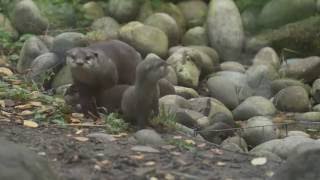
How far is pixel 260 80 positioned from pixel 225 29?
1.53 meters

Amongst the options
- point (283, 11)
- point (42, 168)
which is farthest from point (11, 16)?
point (42, 168)

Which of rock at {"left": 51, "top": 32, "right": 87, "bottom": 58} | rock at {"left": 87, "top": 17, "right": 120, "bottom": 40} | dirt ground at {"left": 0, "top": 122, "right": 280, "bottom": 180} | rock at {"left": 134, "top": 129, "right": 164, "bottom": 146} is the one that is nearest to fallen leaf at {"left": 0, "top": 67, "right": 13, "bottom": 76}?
rock at {"left": 51, "top": 32, "right": 87, "bottom": 58}

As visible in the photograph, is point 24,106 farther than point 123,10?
No

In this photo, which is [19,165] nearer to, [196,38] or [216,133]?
[216,133]

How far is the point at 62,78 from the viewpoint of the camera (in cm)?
719

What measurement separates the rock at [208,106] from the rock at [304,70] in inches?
66.5

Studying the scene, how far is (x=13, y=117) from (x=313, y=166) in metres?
2.32

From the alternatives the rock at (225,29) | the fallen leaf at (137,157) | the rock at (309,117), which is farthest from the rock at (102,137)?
the rock at (225,29)

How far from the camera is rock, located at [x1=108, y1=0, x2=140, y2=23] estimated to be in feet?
32.2

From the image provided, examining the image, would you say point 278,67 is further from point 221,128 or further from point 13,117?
point 13,117

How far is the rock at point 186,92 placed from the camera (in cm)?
750

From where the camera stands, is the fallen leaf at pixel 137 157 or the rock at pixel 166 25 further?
the rock at pixel 166 25

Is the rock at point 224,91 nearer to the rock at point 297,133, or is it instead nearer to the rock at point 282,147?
the rock at point 297,133

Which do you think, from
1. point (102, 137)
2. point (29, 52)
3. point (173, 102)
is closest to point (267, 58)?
point (173, 102)
